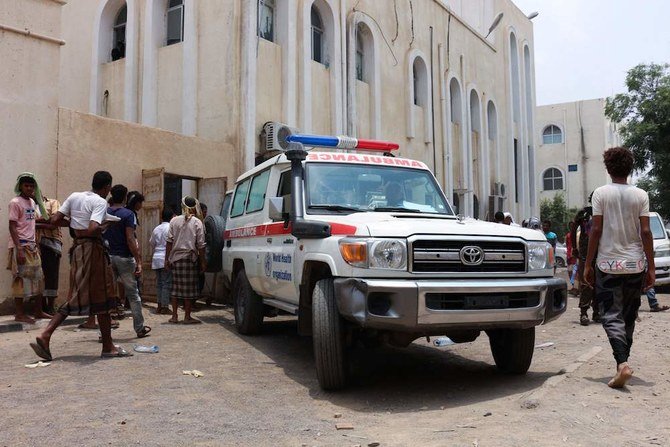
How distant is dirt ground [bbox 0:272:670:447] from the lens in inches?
144

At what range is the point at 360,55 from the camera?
16531 millimetres

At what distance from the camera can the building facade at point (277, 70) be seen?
12.4 meters

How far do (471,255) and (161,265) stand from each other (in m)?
5.98

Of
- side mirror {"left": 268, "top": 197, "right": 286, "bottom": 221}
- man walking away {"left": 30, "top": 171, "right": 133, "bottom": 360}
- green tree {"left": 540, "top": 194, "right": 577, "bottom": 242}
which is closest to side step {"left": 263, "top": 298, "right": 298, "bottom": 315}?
side mirror {"left": 268, "top": 197, "right": 286, "bottom": 221}

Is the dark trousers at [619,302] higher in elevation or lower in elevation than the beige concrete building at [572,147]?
lower

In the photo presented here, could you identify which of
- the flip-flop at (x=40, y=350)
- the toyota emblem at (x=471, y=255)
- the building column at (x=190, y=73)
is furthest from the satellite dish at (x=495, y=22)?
the flip-flop at (x=40, y=350)

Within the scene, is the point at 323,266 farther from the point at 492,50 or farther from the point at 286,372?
the point at 492,50

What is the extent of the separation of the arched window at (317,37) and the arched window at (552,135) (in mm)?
33260

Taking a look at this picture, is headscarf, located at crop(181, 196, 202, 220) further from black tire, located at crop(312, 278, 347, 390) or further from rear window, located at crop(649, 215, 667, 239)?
rear window, located at crop(649, 215, 667, 239)

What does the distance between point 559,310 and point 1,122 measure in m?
7.63

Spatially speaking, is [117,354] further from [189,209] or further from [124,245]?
[189,209]

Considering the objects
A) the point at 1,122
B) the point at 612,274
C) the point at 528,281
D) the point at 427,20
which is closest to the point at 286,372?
the point at 528,281

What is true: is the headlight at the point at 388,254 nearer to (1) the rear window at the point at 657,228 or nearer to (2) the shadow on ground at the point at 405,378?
(2) the shadow on ground at the point at 405,378

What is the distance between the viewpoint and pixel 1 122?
8195 millimetres
